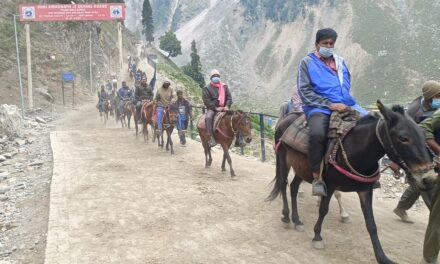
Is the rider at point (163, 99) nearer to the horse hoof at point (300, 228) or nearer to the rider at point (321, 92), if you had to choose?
the horse hoof at point (300, 228)

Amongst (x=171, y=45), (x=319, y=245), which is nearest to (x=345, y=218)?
(x=319, y=245)

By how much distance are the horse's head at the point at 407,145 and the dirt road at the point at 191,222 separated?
1.39m

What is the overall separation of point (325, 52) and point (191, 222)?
3.15 m

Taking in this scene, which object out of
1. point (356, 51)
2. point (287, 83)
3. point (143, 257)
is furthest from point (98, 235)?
point (356, 51)

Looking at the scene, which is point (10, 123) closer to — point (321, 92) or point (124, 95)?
point (124, 95)

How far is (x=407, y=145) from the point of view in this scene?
13.3 ft

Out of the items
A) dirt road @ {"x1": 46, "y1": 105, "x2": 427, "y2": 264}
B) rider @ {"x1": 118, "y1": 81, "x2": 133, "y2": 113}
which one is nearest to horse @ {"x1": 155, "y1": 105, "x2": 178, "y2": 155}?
dirt road @ {"x1": 46, "y1": 105, "x2": 427, "y2": 264}

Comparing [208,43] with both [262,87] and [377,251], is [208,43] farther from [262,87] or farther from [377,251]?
[377,251]

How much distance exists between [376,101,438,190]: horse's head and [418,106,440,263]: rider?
41cm

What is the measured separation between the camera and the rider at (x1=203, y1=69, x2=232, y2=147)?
32.3 feet

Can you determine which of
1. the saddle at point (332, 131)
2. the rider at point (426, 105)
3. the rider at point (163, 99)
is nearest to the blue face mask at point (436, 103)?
the rider at point (426, 105)

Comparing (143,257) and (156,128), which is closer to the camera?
(143,257)

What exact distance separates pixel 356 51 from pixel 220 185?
97.9 meters

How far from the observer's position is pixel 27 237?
6605 millimetres
